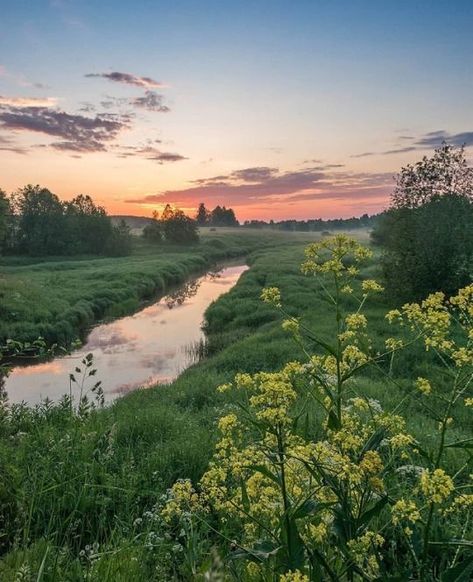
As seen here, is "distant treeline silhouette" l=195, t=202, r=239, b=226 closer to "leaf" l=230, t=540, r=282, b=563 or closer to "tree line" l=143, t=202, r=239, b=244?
"tree line" l=143, t=202, r=239, b=244

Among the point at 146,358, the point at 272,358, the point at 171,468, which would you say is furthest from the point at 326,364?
the point at 146,358

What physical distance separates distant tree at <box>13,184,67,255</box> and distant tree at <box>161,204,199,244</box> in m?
25.5

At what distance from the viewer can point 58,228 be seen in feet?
239

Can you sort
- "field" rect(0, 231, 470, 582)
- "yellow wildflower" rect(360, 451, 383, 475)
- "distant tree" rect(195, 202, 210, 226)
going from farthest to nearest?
"distant tree" rect(195, 202, 210, 226) < "field" rect(0, 231, 470, 582) < "yellow wildflower" rect(360, 451, 383, 475)

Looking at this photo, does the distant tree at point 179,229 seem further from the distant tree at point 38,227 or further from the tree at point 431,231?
the tree at point 431,231

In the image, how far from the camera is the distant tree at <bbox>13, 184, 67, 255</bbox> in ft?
235

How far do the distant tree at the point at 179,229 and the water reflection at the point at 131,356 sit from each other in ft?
200

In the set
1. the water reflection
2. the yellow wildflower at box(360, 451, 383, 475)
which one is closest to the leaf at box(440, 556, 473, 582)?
the yellow wildflower at box(360, 451, 383, 475)

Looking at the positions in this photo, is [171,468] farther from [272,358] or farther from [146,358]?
[146,358]

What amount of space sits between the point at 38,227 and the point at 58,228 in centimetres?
295

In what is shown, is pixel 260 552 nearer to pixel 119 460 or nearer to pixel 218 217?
pixel 119 460

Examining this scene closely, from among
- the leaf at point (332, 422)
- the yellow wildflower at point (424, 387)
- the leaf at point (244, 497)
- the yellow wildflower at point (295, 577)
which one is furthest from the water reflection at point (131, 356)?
the yellow wildflower at point (295, 577)

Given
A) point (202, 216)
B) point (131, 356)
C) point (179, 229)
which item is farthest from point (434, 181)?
point (202, 216)

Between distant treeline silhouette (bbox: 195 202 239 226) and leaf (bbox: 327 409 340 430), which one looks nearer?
leaf (bbox: 327 409 340 430)
